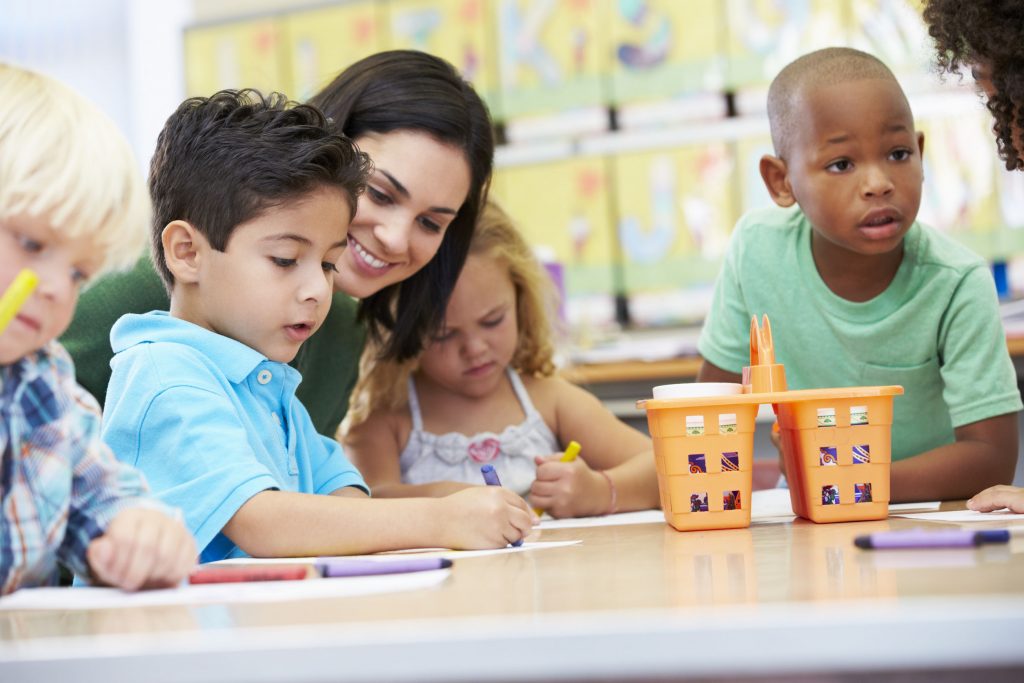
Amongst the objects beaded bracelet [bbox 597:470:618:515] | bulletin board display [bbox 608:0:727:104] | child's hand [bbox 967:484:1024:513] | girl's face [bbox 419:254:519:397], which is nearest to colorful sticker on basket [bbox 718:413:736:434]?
child's hand [bbox 967:484:1024:513]

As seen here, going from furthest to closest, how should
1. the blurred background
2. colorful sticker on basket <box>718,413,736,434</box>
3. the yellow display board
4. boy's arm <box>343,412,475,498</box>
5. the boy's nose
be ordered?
the yellow display board
the blurred background
boy's arm <box>343,412,475,498</box>
the boy's nose
colorful sticker on basket <box>718,413,736,434</box>

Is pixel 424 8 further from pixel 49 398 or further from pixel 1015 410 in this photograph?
pixel 49 398

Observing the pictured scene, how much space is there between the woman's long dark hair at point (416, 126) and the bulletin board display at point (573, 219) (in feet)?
5.95

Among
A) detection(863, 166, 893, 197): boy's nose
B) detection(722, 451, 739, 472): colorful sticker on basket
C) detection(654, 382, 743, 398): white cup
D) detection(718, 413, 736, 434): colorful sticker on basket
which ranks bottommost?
detection(722, 451, 739, 472): colorful sticker on basket

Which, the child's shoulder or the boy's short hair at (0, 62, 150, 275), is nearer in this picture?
the boy's short hair at (0, 62, 150, 275)

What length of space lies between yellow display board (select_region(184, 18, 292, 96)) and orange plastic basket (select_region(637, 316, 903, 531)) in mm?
3201

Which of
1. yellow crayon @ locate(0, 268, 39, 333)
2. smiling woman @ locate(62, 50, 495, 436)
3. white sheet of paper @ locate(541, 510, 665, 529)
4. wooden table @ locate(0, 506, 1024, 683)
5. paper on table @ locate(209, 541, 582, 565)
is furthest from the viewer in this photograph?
smiling woman @ locate(62, 50, 495, 436)

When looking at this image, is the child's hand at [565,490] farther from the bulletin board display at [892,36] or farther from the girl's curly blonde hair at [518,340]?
the bulletin board display at [892,36]

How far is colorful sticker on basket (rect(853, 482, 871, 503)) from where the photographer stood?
3.51 feet

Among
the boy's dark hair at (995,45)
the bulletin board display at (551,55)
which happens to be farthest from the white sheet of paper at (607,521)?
the bulletin board display at (551,55)

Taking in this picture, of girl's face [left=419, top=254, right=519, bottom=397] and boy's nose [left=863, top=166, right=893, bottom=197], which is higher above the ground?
boy's nose [left=863, top=166, right=893, bottom=197]

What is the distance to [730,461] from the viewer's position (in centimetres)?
107

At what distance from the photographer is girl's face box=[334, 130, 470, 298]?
147 cm

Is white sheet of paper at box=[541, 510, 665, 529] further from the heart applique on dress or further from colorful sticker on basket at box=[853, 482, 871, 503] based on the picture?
the heart applique on dress
